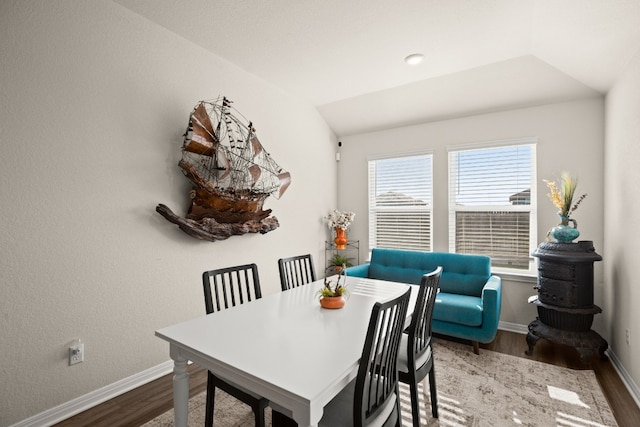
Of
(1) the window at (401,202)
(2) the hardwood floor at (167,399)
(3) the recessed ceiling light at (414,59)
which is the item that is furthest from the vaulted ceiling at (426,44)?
(2) the hardwood floor at (167,399)

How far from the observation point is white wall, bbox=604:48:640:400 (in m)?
2.31

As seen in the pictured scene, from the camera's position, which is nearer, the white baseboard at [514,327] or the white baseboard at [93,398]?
the white baseboard at [93,398]

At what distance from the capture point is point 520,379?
250 centimetres

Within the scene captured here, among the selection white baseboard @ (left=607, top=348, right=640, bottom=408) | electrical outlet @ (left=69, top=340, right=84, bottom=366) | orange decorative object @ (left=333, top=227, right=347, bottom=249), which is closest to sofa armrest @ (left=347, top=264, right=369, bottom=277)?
orange decorative object @ (left=333, top=227, right=347, bottom=249)

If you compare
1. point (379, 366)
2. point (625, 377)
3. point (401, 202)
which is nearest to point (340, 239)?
point (401, 202)

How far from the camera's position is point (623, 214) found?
2.58m

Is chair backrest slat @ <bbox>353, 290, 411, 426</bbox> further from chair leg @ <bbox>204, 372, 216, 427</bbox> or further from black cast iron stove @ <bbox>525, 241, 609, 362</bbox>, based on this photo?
black cast iron stove @ <bbox>525, 241, 609, 362</bbox>

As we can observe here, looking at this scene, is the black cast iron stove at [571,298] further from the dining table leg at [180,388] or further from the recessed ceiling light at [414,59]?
the dining table leg at [180,388]

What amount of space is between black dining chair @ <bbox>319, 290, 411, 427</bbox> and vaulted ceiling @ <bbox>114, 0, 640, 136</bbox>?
85.2 inches

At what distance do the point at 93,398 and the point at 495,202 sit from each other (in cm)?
415

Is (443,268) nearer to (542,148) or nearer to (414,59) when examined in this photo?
(542,148)

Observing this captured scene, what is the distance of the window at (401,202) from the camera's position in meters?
4.23

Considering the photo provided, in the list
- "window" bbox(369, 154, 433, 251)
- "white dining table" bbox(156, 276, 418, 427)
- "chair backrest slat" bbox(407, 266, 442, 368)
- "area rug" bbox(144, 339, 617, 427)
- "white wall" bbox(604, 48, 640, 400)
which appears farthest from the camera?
"window" bbox(369, 154, 433, 251)

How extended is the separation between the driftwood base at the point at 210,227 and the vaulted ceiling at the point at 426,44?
1.55m
